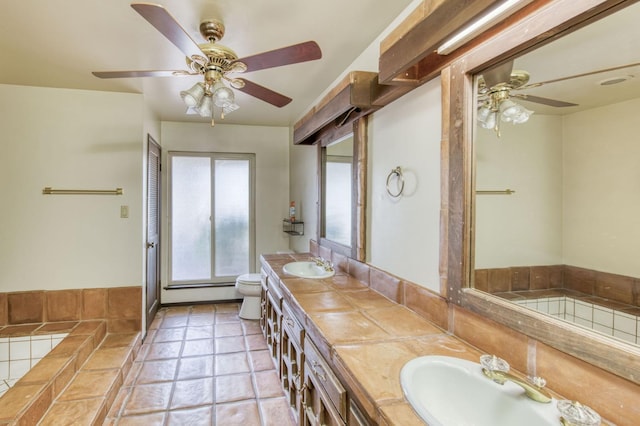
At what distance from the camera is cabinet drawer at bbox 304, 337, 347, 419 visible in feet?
3.74

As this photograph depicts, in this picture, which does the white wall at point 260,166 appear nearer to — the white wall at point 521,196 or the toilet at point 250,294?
the toilet at point 250,294

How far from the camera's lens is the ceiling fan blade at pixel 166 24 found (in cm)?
120

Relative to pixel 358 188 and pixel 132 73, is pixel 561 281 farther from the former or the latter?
pixel 132 73

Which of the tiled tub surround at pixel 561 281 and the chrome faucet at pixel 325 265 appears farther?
the chrome faucet at pixel 325 265

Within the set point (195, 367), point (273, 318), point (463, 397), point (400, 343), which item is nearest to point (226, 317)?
point (195, 367)

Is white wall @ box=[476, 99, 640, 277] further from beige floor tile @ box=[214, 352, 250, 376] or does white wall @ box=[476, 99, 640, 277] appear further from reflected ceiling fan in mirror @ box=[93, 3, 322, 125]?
beige floor tile @ box=[214, 352, 250, 376]

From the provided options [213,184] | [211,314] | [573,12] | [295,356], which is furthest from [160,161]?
[573,12]

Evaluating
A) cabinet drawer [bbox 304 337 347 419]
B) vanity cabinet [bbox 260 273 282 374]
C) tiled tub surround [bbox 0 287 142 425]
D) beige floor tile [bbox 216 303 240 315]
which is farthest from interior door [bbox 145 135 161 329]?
cabinet drawer [bbox 304 337 347 419]

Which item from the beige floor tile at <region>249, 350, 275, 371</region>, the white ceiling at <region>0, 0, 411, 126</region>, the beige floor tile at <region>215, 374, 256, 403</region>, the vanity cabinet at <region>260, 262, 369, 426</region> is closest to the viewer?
the vanity cabinet at <region>260, 262, 369, 426</region>

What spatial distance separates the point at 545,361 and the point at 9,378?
3.58 meters

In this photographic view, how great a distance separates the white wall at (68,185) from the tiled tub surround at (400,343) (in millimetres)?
→ 2050

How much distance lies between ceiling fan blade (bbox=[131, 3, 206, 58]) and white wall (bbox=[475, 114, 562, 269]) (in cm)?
129

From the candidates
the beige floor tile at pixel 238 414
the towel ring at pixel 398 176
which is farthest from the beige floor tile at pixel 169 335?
the towel ring at pixel 398 176

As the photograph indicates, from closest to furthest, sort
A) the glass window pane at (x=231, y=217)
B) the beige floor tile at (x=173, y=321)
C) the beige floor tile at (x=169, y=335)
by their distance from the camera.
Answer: the beige floor tile at (x=169, y=335)
the beige floor tile at (x=173, y=321)
the glass window pane at (x=231, y=217)
